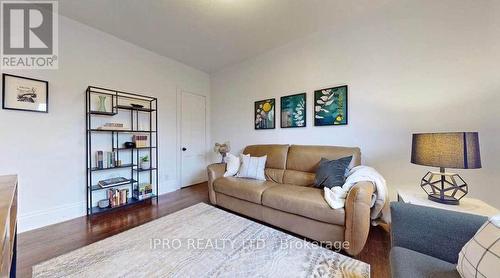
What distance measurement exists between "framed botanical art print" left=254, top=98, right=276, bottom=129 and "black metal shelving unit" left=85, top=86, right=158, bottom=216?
69.9 inches

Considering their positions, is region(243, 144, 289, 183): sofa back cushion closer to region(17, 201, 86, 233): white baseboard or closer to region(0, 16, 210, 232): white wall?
region(0, 16, 210, 232): white wall

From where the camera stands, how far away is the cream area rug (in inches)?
55.6

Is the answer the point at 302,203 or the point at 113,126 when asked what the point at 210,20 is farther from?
the point at 302,203

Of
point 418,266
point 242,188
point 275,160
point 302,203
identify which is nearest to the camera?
point 418,266

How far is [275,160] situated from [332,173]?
962mm

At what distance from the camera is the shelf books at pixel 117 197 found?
2641 mm

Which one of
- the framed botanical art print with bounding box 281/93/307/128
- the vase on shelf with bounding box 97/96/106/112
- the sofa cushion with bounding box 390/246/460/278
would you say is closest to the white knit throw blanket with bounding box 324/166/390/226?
the sofa cushion with bounding box 390/246/460/278

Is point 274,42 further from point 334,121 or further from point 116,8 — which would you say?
point 116,8

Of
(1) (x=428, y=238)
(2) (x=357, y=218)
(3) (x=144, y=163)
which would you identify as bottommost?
(2) (x=357, y=218)

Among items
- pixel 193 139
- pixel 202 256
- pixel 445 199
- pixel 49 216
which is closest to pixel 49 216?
pixel 49 216

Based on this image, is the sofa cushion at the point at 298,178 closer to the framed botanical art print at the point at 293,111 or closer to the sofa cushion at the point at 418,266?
the framed botanical art print at the point at 293,111

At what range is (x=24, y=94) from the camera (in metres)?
2.09

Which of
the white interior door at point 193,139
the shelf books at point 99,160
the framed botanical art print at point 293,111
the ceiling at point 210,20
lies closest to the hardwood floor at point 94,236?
the shelf books at point 99,160

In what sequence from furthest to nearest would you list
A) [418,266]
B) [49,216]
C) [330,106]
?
1. [330,106]
2. [49,216]
3. [418,266]
